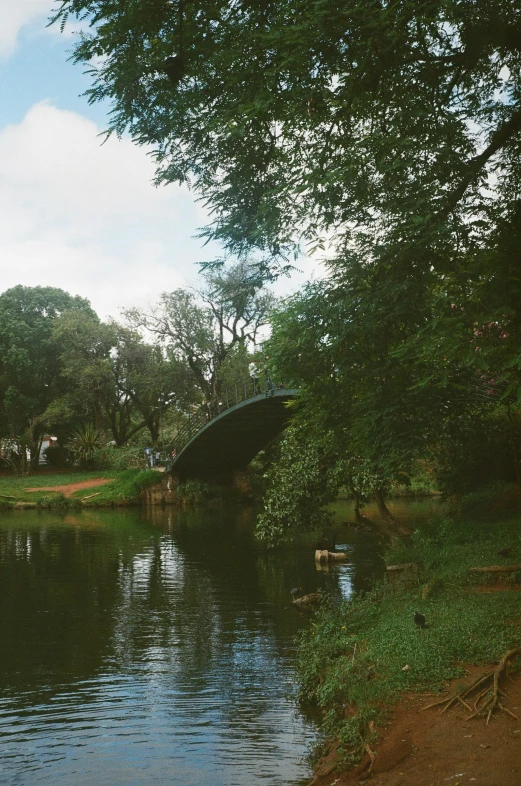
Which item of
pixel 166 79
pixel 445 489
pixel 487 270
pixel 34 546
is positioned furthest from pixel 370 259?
pixel 34 546

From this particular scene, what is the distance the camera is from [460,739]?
541cm

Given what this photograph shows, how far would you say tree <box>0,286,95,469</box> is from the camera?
134 feet

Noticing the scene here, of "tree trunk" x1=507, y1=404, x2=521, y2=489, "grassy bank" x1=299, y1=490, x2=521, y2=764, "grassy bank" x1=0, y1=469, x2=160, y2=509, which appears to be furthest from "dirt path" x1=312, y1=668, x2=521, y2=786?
"grassy bank" x1=0, y1=469, x2=160, y2=509

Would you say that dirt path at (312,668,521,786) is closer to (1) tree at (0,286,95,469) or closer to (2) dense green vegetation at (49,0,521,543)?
(2) dense green vegetation at (49,0,521,543)

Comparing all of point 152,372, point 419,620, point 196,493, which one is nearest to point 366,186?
point 419,620

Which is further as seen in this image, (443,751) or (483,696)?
(483,696)

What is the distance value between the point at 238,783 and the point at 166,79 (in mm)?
6869

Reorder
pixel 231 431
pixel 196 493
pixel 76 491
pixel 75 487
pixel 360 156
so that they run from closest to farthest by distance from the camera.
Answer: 1. pixel 360 156
2. pixel 231 431
3. pixel 76 491
4. pixel 75 487
5. pixel 196 493

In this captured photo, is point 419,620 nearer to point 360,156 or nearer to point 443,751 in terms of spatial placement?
point 443,751

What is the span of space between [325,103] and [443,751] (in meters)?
5.82

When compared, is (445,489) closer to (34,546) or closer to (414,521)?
(414,521)

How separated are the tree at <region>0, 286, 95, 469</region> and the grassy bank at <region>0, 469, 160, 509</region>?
168 inches

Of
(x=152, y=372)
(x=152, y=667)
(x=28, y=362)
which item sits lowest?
(x=152, y=667)

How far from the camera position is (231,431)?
33969mm
